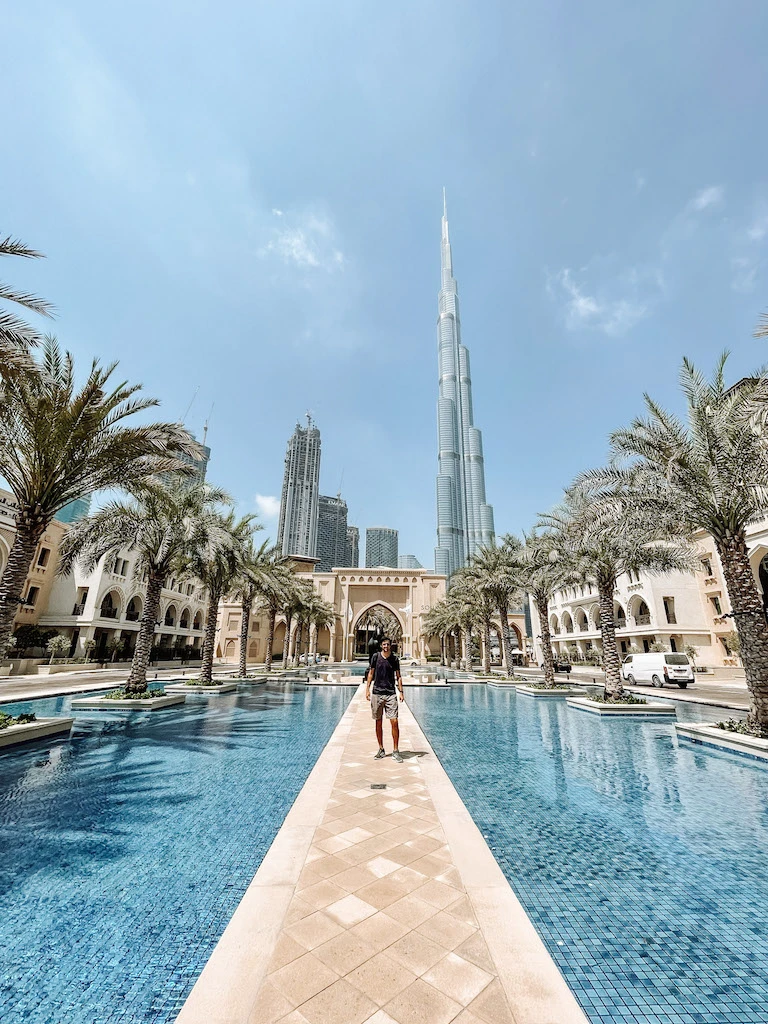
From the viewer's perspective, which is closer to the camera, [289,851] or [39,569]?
[289,851]

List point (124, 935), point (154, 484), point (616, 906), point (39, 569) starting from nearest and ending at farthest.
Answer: point (124, 935) → point (616, 906) → point (154, 484) → point (39, 569)

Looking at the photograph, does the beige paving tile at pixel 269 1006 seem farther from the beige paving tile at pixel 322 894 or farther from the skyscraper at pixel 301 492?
the skyscraper at pixel 301 492

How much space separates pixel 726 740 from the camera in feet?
30.5

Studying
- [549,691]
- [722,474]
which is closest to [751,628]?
[722,474]

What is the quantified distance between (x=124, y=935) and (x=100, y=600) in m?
36.3

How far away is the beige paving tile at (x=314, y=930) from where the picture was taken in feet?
8.91

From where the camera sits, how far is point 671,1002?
2574mm

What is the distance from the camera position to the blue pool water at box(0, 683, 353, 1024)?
269 cm

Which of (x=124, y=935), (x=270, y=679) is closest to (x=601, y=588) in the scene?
(x=124, y=935)

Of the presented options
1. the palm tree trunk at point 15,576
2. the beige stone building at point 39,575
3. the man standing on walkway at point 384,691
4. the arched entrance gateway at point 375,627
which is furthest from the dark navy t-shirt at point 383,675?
the arched entrance gateway at point 375,627

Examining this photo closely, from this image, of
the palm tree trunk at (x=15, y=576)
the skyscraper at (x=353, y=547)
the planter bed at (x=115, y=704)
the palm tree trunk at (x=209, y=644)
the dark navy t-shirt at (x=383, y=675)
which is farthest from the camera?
the skyscraper at (x=353, y=547)

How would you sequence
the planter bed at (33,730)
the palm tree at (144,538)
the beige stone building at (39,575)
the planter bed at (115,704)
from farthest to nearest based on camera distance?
the beige stone building at (39,575) → the palm tree at (144,538) → the planter bed at (115,704) → the planter bed at (33,730)

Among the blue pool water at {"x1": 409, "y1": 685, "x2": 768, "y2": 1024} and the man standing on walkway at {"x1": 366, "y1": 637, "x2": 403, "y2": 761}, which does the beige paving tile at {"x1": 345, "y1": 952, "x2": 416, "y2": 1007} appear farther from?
the man standing on walkway at {"x1": 366, "y1": 637, "x2": 403, "y2": 761}

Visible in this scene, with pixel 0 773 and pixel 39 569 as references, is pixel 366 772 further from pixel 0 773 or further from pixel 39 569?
pixel 39 569
